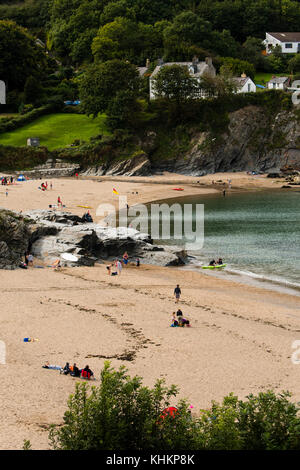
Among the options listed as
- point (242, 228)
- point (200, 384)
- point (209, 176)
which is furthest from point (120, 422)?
point (209, 176)

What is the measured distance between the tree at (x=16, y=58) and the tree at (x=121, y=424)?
103 metres

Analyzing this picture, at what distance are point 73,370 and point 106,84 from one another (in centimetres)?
8289

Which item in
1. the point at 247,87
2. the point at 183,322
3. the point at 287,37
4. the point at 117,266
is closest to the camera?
the point at 183,322

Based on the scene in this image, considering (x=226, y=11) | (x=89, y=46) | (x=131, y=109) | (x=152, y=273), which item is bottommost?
(x=152, y=273)

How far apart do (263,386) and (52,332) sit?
10.1m

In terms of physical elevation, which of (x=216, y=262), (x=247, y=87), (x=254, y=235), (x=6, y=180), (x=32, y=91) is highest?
(x=247, y=87)

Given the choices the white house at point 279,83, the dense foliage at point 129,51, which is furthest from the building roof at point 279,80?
the dense foliage at point 129,51

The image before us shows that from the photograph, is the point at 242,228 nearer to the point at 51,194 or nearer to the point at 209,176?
the point at 51,194

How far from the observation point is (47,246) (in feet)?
148

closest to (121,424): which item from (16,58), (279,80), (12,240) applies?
(12,240)

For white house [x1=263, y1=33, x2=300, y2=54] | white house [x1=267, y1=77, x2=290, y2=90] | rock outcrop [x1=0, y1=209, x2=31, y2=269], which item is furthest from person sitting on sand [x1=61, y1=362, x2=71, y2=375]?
white house [x1=263, y1=33, x2=300, y2=54]

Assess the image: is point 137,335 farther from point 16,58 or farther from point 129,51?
point 129,51

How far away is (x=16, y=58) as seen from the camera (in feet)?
371
